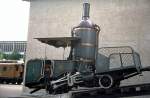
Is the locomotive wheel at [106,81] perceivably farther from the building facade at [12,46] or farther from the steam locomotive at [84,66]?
the building facade at [12,46]

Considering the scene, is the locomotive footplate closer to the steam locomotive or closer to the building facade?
the steam locomotive

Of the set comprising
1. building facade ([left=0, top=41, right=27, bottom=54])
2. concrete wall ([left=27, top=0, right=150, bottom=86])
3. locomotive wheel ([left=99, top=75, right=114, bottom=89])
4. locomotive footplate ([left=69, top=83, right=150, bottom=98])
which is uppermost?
building facade ([left=0, top=41, right=27, bottom=54])

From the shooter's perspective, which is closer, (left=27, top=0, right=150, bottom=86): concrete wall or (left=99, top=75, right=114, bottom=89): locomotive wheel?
(left=99, top=75, right=114, bottom=89): locomotive wheel

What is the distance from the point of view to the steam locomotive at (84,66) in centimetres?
970

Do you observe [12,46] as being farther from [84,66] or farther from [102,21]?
[84,66]

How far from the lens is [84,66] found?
10.2m

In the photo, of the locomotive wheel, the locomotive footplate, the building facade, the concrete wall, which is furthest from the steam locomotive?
the building facade

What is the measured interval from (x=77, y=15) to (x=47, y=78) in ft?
24.9

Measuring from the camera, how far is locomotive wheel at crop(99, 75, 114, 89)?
940cm

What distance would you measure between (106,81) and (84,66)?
929 mm

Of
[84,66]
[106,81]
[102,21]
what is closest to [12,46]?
[102,21]

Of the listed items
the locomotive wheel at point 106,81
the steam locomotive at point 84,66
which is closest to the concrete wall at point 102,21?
the steam locomotive at point 84,66

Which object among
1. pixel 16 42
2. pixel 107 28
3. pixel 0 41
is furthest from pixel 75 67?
pixel 0 41

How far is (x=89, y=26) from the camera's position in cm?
A: 1082
